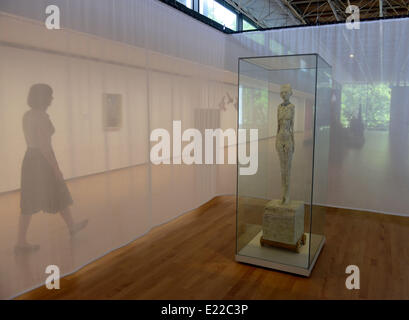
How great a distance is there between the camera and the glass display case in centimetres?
301

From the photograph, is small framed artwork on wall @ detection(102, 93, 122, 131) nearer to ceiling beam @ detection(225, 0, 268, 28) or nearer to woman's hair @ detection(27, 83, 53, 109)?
woman's hair @ detection(27, 83, 53, 109)

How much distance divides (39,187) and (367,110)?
4510 millimetres

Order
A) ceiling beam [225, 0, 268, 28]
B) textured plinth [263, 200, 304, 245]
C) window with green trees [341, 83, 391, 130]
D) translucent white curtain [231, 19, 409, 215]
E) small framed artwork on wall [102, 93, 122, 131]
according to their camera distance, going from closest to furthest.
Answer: textured plinth [263, 200, 304, 245]
small framed artwork on wall [102, 93, 122, 131]
translucent white curtain [231, 19, 409, 215]
window with green trees [341, 83, 391, 130]
ceiling beam [225, 0, 268, 28]

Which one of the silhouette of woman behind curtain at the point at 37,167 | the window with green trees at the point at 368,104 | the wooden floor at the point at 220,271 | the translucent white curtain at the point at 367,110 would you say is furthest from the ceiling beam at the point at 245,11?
the silhouette of woman behind curtain at the point at 37,167

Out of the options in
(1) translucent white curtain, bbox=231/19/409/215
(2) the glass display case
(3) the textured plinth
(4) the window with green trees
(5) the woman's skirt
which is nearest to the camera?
(5) the woman's skirt

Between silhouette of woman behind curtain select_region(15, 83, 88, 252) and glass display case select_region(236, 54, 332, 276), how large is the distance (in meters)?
1.70

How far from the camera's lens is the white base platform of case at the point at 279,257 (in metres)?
3.05

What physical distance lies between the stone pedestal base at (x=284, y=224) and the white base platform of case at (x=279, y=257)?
2.9 inches

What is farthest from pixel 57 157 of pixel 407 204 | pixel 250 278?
pixel 407 204

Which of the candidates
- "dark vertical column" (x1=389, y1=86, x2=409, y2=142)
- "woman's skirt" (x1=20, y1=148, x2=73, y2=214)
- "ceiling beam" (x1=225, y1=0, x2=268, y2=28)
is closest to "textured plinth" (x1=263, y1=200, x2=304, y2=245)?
"woman's skirt" (x1=20, y1=148, x2=73, y2=214)

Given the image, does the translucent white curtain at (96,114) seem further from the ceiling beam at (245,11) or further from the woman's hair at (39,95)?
the ceiling beam at (245,11)

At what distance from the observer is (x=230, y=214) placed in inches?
192

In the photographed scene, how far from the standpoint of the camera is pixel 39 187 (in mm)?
2756
